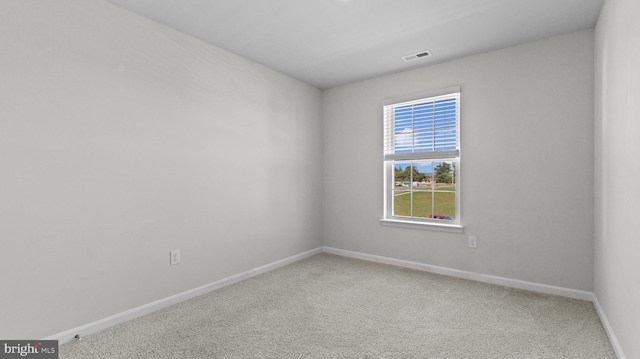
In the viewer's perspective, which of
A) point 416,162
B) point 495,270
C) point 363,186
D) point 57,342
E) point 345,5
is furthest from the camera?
point 363,186

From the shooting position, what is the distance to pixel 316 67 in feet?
12.0

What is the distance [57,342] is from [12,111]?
150 centimetres

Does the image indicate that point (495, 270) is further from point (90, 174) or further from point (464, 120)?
point (90, 174)

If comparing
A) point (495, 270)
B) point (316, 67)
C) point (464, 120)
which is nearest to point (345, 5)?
point (316, 67)

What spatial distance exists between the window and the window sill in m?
0.01

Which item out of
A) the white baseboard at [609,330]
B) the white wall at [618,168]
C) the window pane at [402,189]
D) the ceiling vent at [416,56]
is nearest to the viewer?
the white wall at [618,168]

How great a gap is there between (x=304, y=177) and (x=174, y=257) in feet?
6.54

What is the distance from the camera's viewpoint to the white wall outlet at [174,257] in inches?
107

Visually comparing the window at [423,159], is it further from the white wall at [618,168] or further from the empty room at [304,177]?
the white wall at [618,168]

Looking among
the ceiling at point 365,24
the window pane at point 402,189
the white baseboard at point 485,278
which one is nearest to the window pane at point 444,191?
the window pane at point 402,189

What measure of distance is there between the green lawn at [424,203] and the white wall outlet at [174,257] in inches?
102

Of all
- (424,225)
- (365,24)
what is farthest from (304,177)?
(365,24)

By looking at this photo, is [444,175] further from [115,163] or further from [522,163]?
[115,163]

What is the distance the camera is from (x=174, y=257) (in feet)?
8.96
